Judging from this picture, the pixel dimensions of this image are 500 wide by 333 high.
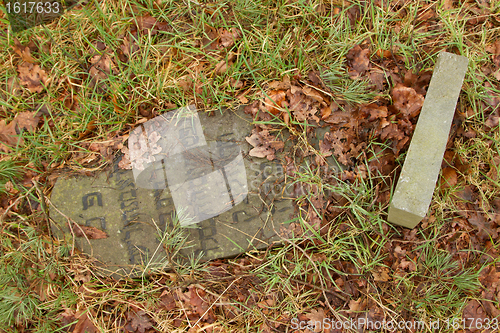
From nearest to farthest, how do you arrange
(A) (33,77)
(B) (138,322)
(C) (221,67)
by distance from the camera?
1. (B) (138,322)
2. (C) (221,67)
3. (A) (33,77)

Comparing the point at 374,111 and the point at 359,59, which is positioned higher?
the point at 359,59

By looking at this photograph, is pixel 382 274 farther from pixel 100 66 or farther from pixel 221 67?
pixel 100 66

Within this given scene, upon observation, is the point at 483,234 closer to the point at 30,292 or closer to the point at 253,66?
the point at 253,66

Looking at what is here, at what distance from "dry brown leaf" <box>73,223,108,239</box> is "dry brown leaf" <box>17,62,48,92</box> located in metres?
1.37

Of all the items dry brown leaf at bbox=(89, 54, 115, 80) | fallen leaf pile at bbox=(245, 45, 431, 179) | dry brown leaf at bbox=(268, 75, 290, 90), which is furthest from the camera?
dry brown leaf at bbox=(89, 54, 115, 80)

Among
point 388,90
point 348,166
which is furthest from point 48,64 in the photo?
point 388,90

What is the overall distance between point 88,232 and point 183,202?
0.84 meters

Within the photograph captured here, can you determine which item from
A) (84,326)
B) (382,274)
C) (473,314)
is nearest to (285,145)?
(382,274)

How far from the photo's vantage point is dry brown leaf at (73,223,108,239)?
2469 mm

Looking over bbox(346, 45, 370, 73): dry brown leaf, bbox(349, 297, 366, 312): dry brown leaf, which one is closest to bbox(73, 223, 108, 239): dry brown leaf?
bbox(349, 297, 366, 312): dry brown leaf

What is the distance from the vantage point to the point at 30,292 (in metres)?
2.56

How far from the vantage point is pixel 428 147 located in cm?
205

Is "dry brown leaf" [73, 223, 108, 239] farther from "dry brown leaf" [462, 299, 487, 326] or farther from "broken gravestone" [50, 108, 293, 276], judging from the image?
"dry brown leaf" [462, 299, 487, 326]

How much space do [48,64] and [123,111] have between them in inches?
37.6
